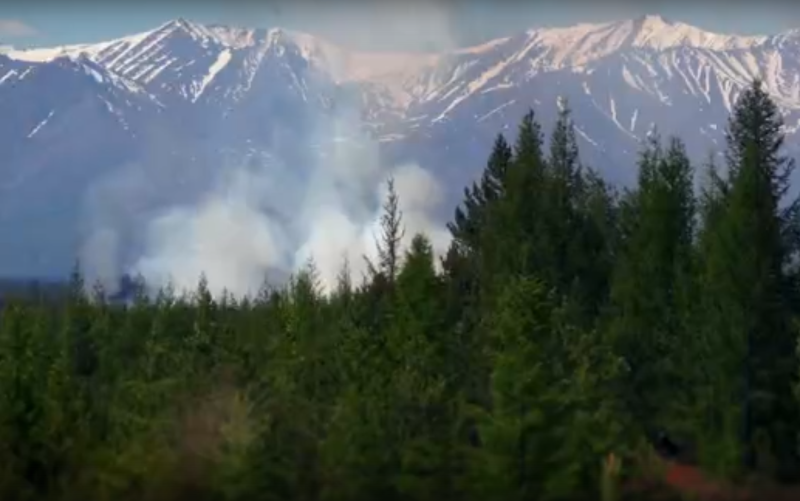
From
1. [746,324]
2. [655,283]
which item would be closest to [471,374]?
[746,324]

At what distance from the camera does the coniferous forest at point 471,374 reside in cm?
2491

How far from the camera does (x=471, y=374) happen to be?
105 feet

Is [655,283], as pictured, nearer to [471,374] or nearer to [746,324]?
[746,324]

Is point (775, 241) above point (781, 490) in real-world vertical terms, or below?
above

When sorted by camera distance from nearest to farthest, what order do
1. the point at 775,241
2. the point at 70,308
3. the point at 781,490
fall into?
the point at 781,490, the point at 775,241, the point at 70,308

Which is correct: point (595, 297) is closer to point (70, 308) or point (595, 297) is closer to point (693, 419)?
point (693, 419)

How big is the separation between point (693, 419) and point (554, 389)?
892 cm

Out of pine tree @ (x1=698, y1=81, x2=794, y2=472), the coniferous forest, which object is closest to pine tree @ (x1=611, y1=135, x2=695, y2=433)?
the coniferous forest

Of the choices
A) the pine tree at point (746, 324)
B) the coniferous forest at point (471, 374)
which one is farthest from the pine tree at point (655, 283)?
the pine tree at point (746, 324)

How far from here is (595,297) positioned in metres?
43.5

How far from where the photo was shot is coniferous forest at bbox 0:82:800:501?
24.9 metres

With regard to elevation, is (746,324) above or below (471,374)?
above

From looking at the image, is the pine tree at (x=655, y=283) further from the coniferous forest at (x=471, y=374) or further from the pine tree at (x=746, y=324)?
the pine tree at (x=746, y=324)

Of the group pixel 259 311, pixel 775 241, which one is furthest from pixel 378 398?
pixel 775 241
